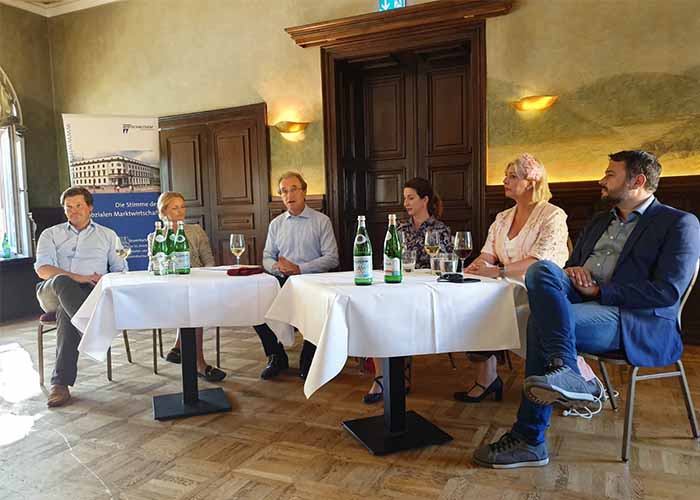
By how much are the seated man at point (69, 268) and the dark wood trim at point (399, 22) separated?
109 inches

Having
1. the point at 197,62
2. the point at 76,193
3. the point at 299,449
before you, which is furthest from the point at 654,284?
the point at 197,62

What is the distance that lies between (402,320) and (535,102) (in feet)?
10.3

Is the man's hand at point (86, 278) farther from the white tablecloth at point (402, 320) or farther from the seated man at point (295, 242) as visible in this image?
the white tablecloth at point (402, 320)

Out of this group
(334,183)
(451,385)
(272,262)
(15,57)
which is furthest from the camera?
(15,57)

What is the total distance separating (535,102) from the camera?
4422 millimetres

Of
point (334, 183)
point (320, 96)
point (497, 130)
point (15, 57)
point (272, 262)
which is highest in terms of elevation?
point (15, 57)

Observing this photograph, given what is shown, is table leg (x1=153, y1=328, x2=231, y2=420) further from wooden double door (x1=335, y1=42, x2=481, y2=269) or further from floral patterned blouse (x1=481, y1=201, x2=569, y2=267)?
wooden double door (x1=335, y1=42, x2=481, y2=269)

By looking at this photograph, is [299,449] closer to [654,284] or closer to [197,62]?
[654,284]

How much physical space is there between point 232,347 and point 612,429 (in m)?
2.79

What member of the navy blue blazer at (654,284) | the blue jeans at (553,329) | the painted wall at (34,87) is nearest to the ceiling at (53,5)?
the painted wall at (34,87)

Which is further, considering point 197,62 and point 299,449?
point 197,62

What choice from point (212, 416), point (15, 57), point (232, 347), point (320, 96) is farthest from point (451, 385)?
point (15, 57)

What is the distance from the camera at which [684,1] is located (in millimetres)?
4008

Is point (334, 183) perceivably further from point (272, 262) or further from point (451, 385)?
point (451, 385)
